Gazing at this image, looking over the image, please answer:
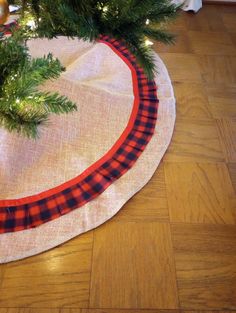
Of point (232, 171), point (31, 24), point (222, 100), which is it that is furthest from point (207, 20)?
point (31, 24)

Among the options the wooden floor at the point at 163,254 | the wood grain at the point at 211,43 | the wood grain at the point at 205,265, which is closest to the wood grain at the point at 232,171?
the wooden floor at the point at 163,254

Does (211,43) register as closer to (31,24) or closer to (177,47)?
(177,47)

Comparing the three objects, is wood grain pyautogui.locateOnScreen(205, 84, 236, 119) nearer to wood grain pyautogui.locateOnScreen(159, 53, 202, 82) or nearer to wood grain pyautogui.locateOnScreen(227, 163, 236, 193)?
wood grain pyautogui.locateOnScreen(159, 53, 202, 82)

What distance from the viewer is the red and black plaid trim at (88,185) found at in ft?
2.19

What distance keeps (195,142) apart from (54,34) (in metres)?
0.61

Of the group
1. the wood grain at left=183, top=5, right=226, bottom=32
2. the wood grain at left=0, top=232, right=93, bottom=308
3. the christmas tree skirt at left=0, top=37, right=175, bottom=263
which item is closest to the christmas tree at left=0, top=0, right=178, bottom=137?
the christmas tree skirt at left=0, top=37, right=175, bottom=263

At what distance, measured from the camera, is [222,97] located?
1.05 meters

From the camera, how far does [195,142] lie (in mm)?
889

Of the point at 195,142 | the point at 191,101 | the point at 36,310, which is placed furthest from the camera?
the point at 191,101

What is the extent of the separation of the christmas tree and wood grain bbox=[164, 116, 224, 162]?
0.48 meters

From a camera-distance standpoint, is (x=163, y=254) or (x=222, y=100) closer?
(x=163, y=254)

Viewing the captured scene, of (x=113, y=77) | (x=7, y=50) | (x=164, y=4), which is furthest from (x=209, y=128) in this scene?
(x=7, y=50)

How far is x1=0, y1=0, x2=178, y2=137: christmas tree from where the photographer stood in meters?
0.35

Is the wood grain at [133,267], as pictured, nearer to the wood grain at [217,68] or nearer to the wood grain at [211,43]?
the wood grain at [217,68]
